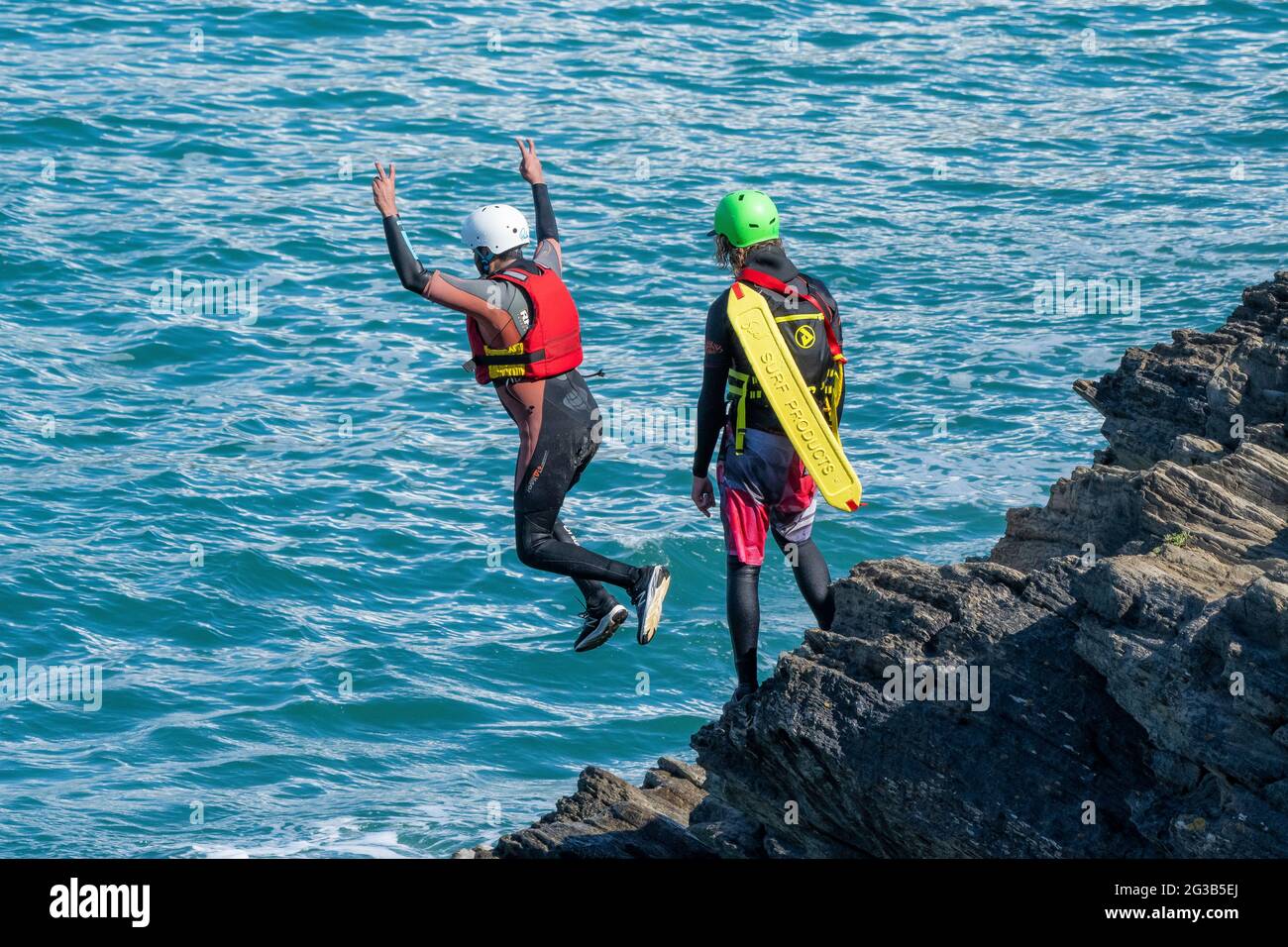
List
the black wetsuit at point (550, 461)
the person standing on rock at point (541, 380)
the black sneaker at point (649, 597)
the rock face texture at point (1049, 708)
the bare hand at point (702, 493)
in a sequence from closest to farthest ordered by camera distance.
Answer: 1. the rock face texture at point (1049, 708)
2. the bare hand at point (702, 493)
3. the person standing on rock at point (541, 380)
4. the black sneaker at point (649, 597)
5. the black wetsuit at point (550, 461)

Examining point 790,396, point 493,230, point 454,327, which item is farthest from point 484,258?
point 454,327

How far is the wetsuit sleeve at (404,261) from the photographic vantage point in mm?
10688

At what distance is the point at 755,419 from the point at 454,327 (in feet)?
59.2

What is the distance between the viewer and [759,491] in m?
11.1

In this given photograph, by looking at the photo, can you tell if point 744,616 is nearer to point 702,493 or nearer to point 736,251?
point 702,493

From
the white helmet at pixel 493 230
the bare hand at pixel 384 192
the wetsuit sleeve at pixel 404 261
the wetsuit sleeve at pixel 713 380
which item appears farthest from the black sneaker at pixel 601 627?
the bare hand at pixel 384 192

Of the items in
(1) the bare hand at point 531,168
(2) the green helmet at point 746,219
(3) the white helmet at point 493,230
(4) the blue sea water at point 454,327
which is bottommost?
(4) the blue sea water at point 454,327

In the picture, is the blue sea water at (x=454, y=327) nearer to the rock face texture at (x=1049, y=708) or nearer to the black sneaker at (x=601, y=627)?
the black sneaker at (x=601, y=627)

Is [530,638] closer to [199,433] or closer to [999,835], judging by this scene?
[199,433]

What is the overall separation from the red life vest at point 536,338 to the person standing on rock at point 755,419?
1180 millimetres

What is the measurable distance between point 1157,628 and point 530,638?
1280 centimetres

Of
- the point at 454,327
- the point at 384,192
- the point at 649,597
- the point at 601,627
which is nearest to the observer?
the point at 384,192

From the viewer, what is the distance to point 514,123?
3516 cm
